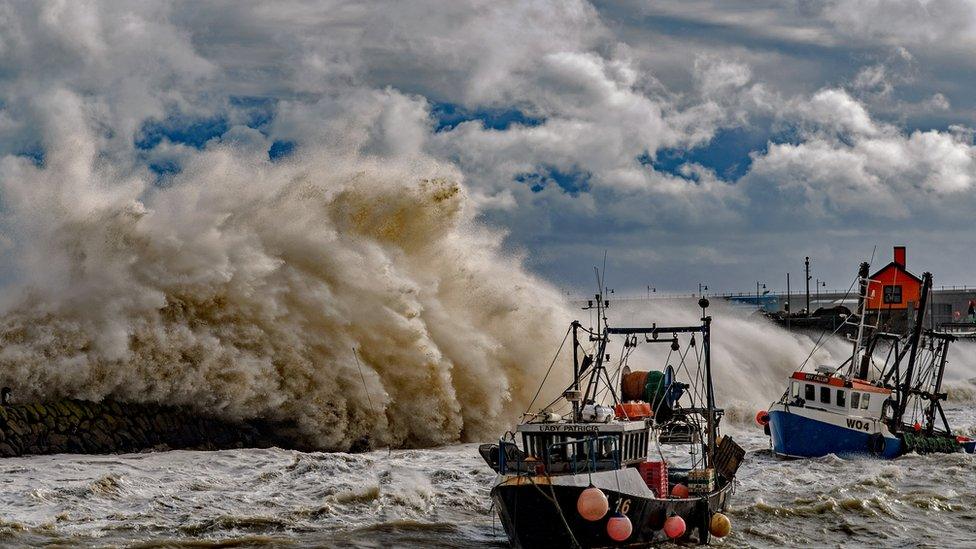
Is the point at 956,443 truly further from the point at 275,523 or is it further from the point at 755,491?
the point at 275,523

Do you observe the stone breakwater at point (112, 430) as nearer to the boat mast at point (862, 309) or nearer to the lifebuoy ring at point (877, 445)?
the lifebuoy ring at point (877, 445)

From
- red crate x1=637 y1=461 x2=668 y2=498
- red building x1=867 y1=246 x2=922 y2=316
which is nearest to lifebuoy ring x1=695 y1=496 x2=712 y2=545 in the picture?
red crate x1=637 y1=461 x2=668 y2=498

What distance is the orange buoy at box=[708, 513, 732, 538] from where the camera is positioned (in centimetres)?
2525

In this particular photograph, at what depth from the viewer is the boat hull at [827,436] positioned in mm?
41000

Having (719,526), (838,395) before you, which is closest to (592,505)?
(719,526)

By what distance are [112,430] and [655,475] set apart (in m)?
16.6

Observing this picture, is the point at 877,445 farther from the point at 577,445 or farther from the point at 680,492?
the point at 577,445

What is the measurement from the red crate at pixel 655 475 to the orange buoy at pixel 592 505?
3.01m

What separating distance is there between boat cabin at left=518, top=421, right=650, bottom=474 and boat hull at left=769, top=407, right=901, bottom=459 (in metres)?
18.5

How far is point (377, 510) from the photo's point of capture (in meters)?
27.1

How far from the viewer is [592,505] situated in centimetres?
2169

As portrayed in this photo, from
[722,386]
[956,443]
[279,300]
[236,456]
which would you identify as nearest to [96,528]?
[236,456]

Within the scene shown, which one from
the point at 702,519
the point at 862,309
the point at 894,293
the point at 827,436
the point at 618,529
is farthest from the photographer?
the point at 894,293

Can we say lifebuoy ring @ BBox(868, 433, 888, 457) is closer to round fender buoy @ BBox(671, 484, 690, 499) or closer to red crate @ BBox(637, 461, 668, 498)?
round fender buoy @ BBox(671, 484, 690, 499)
